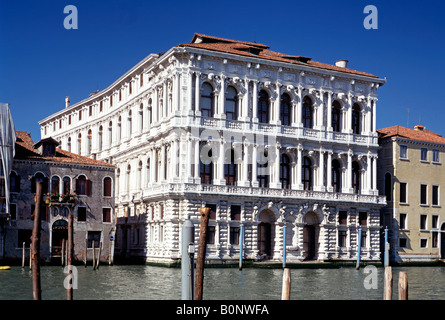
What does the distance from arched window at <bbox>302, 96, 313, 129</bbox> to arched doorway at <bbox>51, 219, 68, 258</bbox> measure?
1466cm

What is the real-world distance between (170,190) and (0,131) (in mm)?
8699

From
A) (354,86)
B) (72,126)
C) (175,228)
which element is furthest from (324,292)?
(72,126)

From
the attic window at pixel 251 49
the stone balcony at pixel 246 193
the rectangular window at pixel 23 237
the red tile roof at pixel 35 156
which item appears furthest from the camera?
the attic window at pixel 251 49

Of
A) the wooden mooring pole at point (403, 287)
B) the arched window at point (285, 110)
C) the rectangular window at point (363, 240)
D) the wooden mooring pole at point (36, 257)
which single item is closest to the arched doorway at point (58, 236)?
the arched window at point (285, 110)

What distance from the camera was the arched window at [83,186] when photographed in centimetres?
3784

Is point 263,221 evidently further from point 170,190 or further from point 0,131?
point 0,131

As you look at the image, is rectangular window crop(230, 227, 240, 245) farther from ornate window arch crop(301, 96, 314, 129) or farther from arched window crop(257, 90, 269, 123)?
ornate window arch crop(301, 96, 314, 129)

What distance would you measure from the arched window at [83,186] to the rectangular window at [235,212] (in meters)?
7.50

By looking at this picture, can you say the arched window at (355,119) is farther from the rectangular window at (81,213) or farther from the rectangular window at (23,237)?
the rectangular window at (23,237)

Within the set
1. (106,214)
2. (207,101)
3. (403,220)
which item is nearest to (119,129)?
(106,214)

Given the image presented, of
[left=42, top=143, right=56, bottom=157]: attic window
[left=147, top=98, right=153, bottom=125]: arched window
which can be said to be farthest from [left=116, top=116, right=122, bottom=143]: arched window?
[left=42, top=143, right=56, bottom=157]: attic window

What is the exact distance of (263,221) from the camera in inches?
1560

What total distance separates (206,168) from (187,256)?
28.0 m

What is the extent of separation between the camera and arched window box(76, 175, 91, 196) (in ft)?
124
